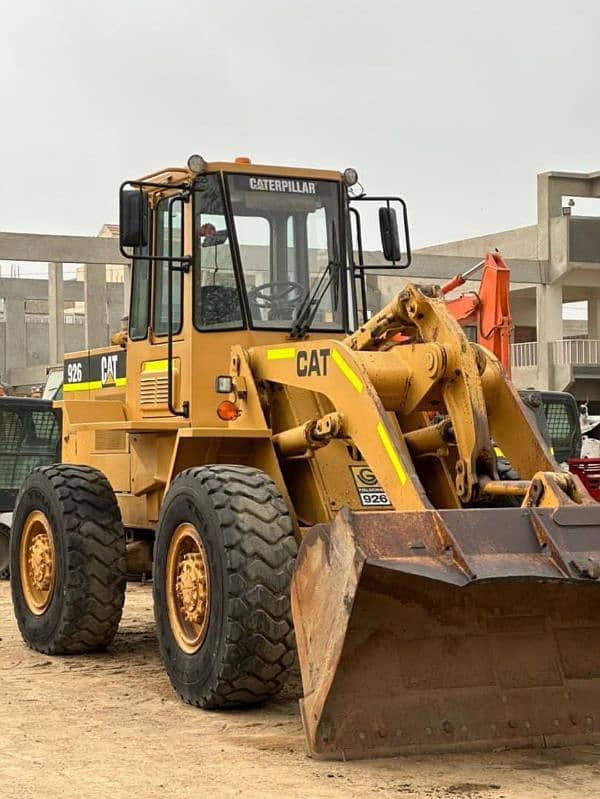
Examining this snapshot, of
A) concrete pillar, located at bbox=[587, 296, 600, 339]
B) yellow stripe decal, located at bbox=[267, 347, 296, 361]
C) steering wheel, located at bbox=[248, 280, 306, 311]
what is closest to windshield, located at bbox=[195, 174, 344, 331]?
steering wheel, located at bbox=[248, 280, 306, 311]

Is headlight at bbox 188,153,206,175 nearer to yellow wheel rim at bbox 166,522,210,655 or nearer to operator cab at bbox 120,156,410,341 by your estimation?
operator cab at bbox 120,156,410,341

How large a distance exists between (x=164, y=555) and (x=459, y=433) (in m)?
1.89

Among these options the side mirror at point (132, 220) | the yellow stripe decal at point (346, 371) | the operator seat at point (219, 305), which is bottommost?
the yellow stripe decal at point (346, 371)

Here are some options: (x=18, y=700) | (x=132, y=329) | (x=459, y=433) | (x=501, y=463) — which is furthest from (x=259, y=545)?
(x=132, y=329)

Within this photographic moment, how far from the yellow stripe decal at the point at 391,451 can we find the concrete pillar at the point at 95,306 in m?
23.3

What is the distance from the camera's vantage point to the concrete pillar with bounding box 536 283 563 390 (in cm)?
3569

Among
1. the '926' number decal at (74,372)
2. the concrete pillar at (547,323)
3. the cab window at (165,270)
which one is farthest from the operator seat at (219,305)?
the concrete pillar at (547,323)

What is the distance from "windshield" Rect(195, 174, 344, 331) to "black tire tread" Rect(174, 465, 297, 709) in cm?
194

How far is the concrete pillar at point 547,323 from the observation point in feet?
117

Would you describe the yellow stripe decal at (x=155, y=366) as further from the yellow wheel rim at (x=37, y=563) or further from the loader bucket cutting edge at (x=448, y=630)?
the loader bucket cutting edge at (x=448, y=630)

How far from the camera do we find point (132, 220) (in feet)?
29.0

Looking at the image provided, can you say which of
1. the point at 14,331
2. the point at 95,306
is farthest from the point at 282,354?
the point at 14,331

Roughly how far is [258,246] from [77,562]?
2.37m

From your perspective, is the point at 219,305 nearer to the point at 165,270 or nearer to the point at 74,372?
the point at 165,270
